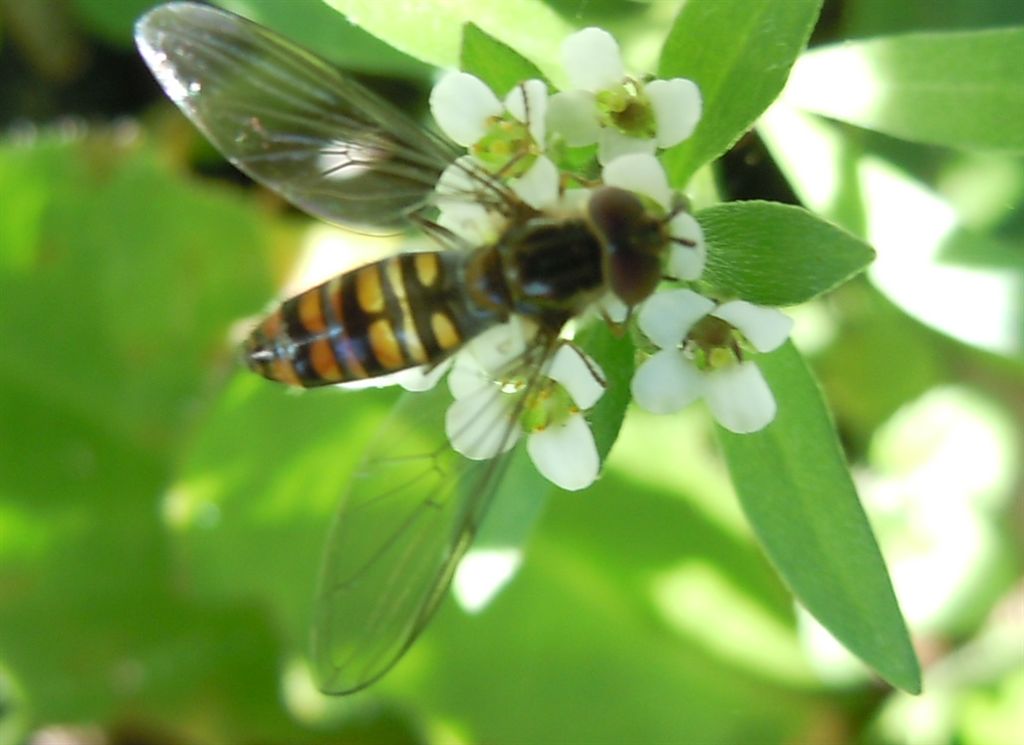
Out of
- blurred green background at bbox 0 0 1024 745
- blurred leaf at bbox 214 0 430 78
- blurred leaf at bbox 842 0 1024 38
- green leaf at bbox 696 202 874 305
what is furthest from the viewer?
blurred green background at bbox 0 0 1024 745

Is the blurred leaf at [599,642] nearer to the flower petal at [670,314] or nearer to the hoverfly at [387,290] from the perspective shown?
the hoverfly at [387,290]

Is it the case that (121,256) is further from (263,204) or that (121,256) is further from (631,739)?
(631,739)

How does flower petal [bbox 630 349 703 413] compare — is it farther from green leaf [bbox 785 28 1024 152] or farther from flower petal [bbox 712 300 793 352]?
green leaf [bbox 785 28 1024 152]

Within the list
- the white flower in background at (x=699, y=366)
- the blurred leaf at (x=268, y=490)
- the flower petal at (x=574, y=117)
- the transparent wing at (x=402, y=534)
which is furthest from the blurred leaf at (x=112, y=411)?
the white flower in background at (x=699, y=366)

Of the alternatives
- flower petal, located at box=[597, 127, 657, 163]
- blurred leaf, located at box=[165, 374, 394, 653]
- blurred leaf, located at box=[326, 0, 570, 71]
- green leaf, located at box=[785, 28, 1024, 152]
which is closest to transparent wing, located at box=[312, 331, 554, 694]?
flower petal, located at box=[597, 127, 657, 163]

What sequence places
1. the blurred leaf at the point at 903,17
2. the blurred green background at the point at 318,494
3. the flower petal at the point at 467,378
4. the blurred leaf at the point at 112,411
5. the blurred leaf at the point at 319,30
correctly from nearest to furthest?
1. the flower petal at the point at 467,378
2. the blurred leaf at the point at 319,30
3. the blurred leaf at the point at 903,17
4. the blurred green background at the point at 318,494
5. the blurred leaf at the point at 112,411

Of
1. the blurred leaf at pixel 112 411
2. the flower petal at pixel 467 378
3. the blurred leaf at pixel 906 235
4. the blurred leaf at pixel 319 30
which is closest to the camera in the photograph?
the flower petal at pixel 467 378

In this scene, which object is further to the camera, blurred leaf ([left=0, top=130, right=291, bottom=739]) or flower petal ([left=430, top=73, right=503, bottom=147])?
blurred leaf ([left=0, top=130, right=291, bottom=739])
